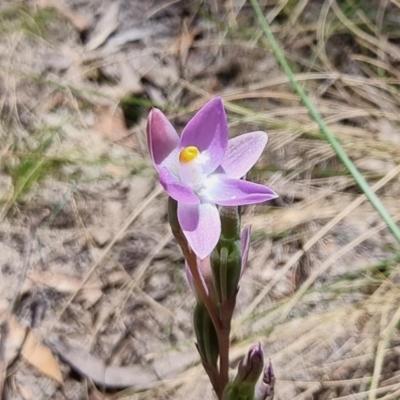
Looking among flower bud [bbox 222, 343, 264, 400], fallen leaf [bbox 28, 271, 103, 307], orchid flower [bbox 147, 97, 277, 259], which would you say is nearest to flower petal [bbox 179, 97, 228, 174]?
orchid flower [bbox 147, 97, 277, 259]

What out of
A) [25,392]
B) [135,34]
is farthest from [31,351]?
[135,34]

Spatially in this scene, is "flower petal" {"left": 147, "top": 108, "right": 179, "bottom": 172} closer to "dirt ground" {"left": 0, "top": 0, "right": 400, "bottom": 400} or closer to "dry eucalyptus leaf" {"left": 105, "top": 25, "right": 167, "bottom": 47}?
"dirt ground" {"left": 0, "top": 0, "right": 400, "bottom": 400}

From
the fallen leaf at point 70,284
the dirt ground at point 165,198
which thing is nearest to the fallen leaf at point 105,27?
the dirt ground at point 165,198

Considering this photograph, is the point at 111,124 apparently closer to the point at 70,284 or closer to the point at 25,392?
the point at 70,284

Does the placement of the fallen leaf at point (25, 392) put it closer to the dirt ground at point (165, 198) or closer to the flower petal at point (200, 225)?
the dirt ground at point (165, 198)

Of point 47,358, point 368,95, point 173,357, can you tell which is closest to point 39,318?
point 47,358

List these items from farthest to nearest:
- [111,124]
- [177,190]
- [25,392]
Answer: [111,124], [25,392], [177,190]
